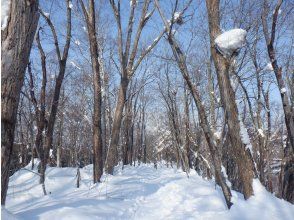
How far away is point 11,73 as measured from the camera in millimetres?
4199

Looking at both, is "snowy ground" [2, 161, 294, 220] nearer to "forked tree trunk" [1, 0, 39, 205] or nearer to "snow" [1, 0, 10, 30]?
"forked tree trunk" [1, 0, 39, 205]

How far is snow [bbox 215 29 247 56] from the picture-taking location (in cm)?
618

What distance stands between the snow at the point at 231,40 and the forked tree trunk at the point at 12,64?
3.24 meters

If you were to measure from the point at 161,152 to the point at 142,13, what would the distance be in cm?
5798

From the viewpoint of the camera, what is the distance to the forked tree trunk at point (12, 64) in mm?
4125

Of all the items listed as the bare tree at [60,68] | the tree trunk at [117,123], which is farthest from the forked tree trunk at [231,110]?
the tree trunk at [117,123]

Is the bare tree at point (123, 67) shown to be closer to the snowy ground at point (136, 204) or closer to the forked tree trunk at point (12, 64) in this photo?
the snowy ground at point (136, 204)

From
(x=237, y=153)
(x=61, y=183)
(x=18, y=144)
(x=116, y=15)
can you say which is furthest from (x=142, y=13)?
(x=18, y=144)

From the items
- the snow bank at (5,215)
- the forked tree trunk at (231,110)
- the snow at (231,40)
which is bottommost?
the snow bank at (5,215)

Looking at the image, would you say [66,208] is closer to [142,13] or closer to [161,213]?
[161,213]

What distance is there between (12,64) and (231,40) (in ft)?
11.7

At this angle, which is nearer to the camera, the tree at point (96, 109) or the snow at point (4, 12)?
the snow at point (4, 12)

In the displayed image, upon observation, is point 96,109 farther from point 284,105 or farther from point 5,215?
point 5,215

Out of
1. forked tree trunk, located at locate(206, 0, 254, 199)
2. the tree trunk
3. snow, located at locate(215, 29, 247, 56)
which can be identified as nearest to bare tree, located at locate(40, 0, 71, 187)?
the tree trunk
